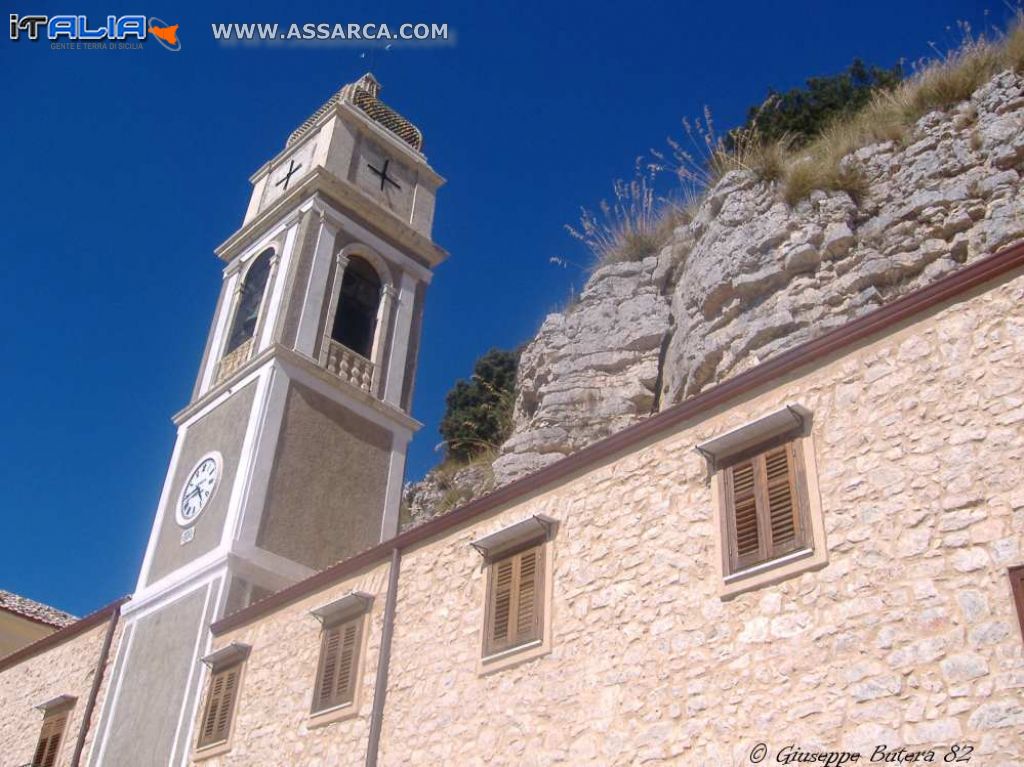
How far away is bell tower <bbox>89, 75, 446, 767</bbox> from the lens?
1666 cm

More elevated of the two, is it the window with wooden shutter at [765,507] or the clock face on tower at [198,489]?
the clock face on tower at [198,489]

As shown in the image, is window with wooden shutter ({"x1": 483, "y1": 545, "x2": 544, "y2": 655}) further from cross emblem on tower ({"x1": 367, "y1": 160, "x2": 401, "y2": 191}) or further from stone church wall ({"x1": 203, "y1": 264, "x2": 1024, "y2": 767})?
cross emblem on tower ({"x1": 367, "y1": 160, "x2": 401, "y2": 191})

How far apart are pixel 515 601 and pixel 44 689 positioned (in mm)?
12106

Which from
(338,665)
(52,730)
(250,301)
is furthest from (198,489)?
(338,665)

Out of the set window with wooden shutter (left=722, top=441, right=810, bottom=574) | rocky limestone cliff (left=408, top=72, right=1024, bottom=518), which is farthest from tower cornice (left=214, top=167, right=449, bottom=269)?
window with wooden shutter (left=722, top=441, right=810, bottom=574)

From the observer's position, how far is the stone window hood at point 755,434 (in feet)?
31.0

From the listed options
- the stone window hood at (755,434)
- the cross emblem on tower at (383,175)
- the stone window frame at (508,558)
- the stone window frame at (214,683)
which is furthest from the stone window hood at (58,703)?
the stone window hood at (755,434)

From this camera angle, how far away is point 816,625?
845 centimetres

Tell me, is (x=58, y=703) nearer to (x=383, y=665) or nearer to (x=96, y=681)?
(x=96, y=681)

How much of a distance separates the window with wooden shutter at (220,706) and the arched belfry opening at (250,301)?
7.60 metres

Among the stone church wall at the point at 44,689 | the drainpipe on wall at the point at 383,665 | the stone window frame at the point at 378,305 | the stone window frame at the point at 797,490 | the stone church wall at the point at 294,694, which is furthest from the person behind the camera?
the stone window frame at the point at 378,305

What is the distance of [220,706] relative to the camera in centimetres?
1452

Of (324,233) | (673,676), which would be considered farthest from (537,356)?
(673,676)

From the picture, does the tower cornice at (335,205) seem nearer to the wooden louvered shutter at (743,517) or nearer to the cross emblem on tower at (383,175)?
the cross emblem on tower at (383,175)
